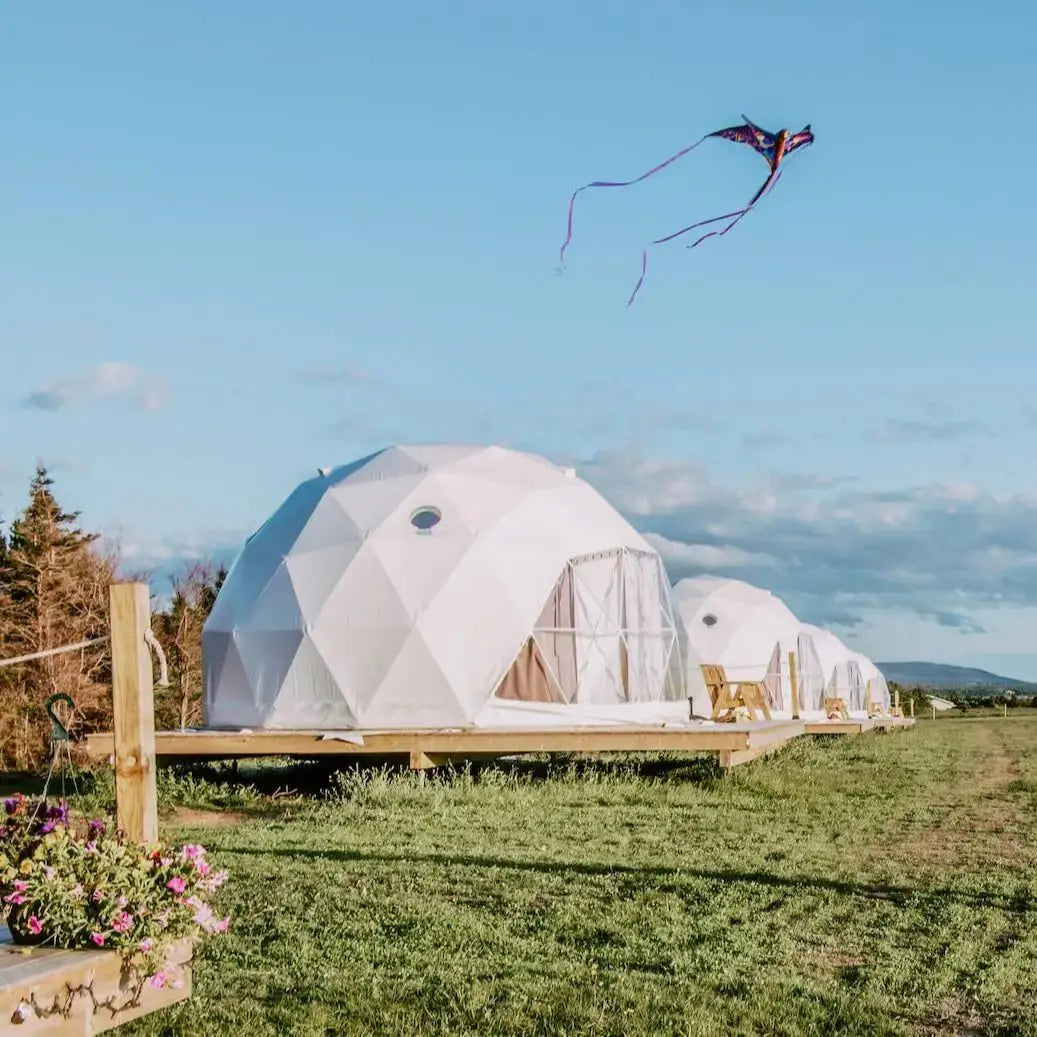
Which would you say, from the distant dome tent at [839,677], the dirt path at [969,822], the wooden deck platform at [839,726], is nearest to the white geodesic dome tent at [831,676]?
the distant dome tent at [839,677]

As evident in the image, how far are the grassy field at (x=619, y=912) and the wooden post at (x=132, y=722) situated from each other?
818mm

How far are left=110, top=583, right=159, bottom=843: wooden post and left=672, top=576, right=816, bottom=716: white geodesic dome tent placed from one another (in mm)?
24342

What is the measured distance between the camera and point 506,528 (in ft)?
56.1

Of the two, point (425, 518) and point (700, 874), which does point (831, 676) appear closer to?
point (425, 518)

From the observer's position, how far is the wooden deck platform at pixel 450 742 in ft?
47.5

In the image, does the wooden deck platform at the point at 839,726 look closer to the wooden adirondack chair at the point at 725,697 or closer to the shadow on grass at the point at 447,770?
the wooden adirondack chair at the point at 725,697

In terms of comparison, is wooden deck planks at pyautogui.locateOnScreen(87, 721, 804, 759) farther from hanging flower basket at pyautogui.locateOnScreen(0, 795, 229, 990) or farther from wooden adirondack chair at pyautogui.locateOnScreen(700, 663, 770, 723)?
hanging flower basket at pyautogui.locateOnScreen(0, 795, 229, 990)

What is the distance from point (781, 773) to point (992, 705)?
4372 cm

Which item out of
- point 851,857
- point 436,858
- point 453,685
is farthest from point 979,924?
point 453,685

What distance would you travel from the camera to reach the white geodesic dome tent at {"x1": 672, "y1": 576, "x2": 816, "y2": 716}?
3030cm

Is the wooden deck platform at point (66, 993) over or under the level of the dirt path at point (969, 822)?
over

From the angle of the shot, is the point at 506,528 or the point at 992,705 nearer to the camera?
the point at 506,528

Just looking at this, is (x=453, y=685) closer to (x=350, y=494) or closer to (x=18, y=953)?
(x=350, y=494)

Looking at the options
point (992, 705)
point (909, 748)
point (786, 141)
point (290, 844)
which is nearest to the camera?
point (786, 141)
